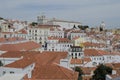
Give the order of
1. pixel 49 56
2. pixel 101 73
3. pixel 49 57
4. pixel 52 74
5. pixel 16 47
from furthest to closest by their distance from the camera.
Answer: pixel 16 47 < pixel 49 56 < pixel 49 57 < pixel 101 73 < pixel 52 74

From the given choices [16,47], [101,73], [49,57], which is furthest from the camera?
[16,47]

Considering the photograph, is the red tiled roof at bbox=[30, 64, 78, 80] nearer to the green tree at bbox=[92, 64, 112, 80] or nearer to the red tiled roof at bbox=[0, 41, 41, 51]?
the green tree at bbox=[92, 64, 112, 80]

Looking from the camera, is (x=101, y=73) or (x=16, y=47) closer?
(x=101, y=73)

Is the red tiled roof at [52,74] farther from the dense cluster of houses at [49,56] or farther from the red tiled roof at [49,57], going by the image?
the red tiled roof at [49,57]

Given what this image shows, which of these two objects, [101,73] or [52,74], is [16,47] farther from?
[52,74]

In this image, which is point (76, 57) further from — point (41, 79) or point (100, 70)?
point (41, 79)

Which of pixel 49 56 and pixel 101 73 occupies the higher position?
pixel 49 56

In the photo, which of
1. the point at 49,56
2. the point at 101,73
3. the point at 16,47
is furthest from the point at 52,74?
the point at 16,47

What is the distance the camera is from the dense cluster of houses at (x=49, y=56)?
2458 cm

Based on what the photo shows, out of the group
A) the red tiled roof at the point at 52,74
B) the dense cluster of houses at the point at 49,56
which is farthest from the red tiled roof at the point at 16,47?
the red tiled roof at the point at 52,74

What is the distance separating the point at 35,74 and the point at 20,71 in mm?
2876

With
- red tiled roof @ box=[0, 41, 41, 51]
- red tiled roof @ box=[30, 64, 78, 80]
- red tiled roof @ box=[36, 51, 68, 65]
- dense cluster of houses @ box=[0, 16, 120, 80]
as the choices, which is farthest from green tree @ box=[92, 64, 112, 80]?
red tiled roof @ box=[0, 41, 41, 51]

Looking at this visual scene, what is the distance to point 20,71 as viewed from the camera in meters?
26.8

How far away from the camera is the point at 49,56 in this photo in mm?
39219
